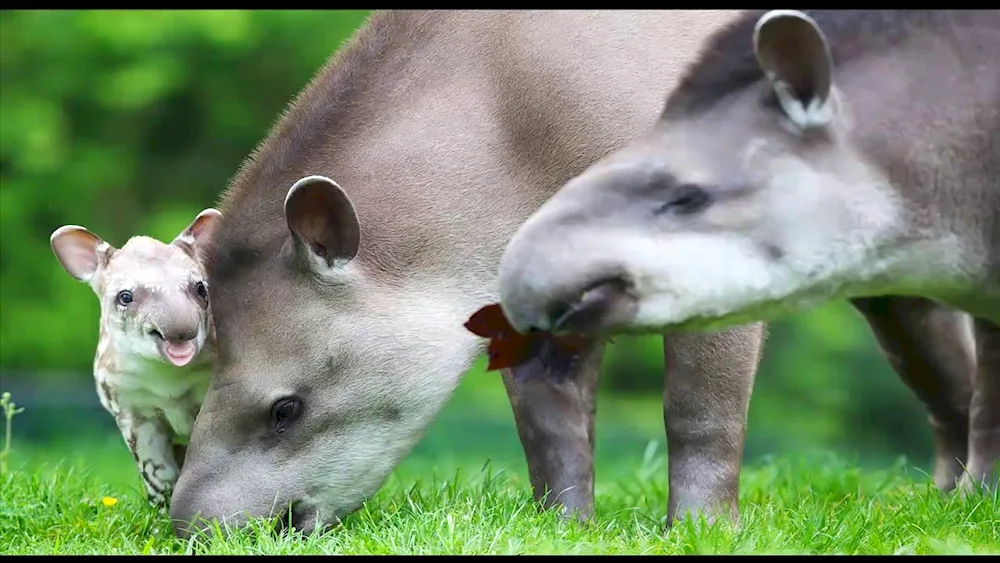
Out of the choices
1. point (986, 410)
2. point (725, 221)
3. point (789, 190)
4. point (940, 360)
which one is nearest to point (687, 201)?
point (725, 221)

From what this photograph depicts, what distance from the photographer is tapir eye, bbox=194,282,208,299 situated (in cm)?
503

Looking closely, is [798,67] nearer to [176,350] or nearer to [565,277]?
[565,277]

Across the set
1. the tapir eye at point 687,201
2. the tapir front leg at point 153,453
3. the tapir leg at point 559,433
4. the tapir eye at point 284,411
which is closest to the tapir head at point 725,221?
the tapir eye at point 687,201

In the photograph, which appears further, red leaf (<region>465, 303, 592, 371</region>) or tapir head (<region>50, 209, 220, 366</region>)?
tapir head (<region>50, 209, 220, 366</region>)

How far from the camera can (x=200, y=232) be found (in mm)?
5332

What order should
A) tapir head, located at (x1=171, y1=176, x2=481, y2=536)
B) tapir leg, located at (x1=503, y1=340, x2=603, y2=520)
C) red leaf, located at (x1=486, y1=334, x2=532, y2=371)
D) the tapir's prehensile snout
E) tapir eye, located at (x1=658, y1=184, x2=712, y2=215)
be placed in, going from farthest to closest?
tapir leg, located at (x1=503, y1=340, x2=603, y2=520) → tapir head, located at (x1=171, y1=176, x2=481, y2=536) → red leaf, located at (x1=486, y1=334, x2=532, y2=371) → tapir eye, located at (x1=658, y1=184, x2=712, y2=215) → the tapir's prehensile snout

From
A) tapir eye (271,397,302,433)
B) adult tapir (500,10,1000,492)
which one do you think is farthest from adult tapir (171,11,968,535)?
adult tapir (500,10,1000,492)

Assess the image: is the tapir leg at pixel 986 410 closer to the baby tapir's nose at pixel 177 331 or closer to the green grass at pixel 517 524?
the green grass at pixel 517 524

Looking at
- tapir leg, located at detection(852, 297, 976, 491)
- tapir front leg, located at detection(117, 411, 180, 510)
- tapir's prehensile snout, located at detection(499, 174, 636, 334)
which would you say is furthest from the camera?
tapir leg, located at detection(852, 297, 976, 491)

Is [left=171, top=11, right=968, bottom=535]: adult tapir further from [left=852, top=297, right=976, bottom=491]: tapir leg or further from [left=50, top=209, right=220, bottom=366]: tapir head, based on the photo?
[left=852, top=297, right=976, bottom=491]: tapir leg

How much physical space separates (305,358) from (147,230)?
29.3 ft

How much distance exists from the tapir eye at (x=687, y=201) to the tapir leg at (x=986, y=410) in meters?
2.68

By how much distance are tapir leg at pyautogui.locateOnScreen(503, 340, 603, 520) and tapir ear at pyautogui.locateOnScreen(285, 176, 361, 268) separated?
105cm

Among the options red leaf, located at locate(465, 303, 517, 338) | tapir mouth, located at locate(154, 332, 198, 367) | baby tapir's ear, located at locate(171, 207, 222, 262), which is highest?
baby tapir's ear, located at locate(171, 207, 222, 262)
